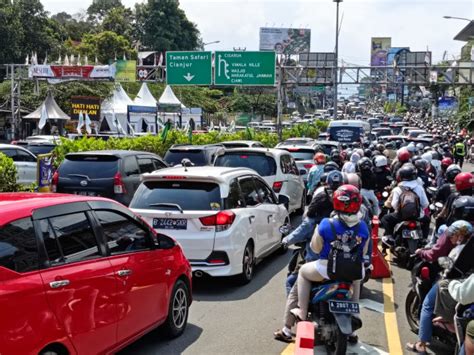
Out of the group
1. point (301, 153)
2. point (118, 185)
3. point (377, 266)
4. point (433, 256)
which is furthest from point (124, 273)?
point (301, 153)

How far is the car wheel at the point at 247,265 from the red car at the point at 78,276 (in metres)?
2.29

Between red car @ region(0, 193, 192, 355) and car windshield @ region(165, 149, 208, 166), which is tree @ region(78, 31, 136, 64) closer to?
car windshield @ region(165, 149, 208, 166)

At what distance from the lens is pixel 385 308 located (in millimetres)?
7457

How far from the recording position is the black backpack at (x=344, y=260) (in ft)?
17.2

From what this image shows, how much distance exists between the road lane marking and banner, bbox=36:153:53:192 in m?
9.48

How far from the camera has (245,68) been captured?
31.8 m

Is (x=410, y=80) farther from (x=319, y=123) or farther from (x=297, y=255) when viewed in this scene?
(x=297, y=255)

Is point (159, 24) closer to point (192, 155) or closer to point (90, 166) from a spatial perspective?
point (192, 155)

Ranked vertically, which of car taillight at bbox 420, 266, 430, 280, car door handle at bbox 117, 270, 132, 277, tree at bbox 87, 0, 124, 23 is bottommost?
car taillight at bbox 420, 266, 430, 280

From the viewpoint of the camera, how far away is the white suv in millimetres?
7895

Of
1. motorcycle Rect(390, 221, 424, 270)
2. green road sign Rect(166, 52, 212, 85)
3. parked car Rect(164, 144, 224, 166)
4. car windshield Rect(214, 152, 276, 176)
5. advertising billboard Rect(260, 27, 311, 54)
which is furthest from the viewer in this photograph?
advertising billboard Rect(260, 27, 311, 54)

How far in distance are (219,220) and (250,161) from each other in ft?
17.5

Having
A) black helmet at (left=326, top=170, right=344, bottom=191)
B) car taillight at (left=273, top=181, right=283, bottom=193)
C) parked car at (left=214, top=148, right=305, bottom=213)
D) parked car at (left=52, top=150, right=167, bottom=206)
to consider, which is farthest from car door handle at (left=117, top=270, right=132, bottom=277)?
car taillight at (left=273, top=181, right=283, bottom=193)

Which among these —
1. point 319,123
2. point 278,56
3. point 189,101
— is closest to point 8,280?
point 278,56
